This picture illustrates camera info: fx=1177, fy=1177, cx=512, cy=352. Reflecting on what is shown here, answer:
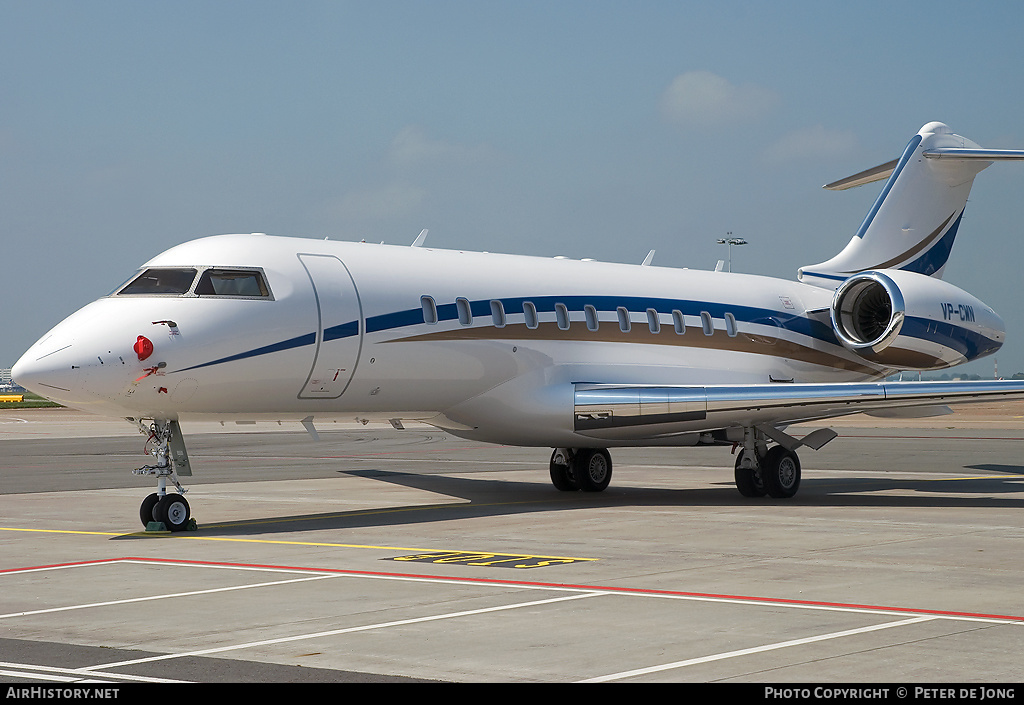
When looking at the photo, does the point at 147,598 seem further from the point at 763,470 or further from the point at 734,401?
the point at 763,470

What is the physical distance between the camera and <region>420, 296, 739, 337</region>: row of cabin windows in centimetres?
1694

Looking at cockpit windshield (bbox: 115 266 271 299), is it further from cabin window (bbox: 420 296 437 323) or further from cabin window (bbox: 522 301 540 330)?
cabin window (bbox: 522 301 540 330)

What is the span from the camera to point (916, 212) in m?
23.8

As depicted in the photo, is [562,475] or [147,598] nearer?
[147,598]

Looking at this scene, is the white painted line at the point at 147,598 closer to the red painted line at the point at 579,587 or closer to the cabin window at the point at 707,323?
the red painted line at the point at 579,587

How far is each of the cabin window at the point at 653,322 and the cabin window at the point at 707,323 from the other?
→ 1.07 metres

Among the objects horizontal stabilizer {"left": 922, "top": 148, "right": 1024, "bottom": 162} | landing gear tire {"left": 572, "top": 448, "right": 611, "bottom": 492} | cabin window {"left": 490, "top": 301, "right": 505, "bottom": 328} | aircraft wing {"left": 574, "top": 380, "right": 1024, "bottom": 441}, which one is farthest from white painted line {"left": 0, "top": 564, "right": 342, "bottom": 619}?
horizontal stabilizer {"left": 922, "top": 148, "right": 1024, "bottom": 162}

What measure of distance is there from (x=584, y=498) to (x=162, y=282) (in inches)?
325

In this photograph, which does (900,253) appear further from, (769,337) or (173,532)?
(173,532)

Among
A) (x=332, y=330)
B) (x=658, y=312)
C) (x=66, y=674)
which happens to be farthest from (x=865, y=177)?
(x=66, y=674)

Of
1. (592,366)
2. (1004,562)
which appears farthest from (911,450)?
(1004,562)

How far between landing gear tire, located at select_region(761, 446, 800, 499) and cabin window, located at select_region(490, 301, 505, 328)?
5096 mm

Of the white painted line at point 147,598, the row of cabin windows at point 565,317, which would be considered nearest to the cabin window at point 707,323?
the row of cabin windows at point 565,317

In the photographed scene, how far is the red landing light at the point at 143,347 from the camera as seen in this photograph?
13.9 metres
